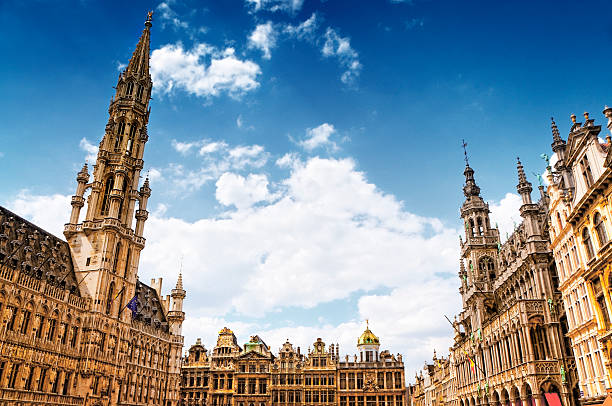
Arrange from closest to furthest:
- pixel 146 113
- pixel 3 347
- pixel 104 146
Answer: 1. pixel 3 347
2. pixel 104 146
3. pixel 146 113

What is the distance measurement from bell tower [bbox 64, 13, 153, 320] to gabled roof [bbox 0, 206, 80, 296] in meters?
1.98

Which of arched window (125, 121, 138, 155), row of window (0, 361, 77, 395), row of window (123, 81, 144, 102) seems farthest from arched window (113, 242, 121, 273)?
row of window (123, 81, 144, 102)

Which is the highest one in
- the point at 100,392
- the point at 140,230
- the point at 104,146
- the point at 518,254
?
the point at 104,146

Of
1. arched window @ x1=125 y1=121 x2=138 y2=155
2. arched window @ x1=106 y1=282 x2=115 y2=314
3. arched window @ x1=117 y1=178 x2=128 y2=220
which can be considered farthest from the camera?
arched window @ x1=125 y1=121 x2=138 y2=155

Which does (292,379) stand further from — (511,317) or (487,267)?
(511,317)

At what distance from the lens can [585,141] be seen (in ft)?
98.8

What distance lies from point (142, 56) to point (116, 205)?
2894 cm

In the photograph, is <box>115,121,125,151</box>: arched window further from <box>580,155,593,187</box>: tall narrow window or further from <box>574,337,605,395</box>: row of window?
<box>574,337,605,395</box>: row of window

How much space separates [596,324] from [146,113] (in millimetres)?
67839

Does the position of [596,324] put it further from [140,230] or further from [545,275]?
[140,230]

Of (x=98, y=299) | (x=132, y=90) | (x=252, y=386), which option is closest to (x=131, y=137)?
(x=132, y=90)

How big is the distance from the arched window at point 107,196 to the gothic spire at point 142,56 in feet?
62.2

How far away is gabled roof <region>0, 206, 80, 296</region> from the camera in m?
48.8

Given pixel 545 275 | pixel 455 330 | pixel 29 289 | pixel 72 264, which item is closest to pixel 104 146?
pixel 72 264
